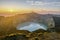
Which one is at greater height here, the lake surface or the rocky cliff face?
the rocky cliff face

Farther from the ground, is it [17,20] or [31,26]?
[17,20]

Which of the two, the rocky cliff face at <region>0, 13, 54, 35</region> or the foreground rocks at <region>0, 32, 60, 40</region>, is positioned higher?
the rocky cliff face at <region>0, 13, 54, 35</region>

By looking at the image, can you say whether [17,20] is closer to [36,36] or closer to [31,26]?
[31,26]

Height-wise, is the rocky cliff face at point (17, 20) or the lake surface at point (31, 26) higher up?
the rocky cliff face at point (17, 20)

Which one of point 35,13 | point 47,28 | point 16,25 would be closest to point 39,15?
point 35,13

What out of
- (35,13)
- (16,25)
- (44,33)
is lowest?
(44,33)

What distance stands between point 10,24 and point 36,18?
0.57m

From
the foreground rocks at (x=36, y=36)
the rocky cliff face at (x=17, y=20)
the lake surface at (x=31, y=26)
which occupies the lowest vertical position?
the foreground rocks at (x=36, y=36)

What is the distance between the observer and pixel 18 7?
284 cm

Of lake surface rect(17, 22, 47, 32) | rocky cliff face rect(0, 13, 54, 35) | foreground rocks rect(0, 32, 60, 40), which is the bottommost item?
foreground rocks rect(0, 32, 60, 40)

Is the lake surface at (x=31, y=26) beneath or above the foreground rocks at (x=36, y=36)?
above

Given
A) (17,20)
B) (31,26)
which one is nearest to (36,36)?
(31,26)

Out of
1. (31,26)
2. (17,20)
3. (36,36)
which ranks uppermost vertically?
(17,20)

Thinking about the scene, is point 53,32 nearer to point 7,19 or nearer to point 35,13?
point 35,13
